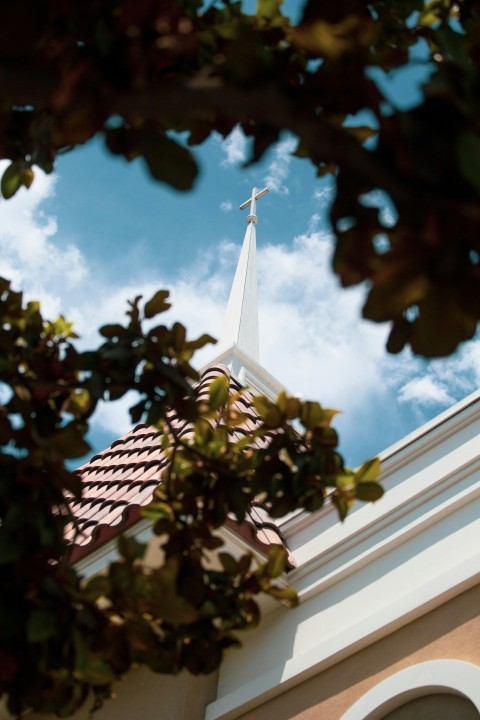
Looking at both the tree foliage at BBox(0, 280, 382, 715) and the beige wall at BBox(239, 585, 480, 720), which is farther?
the beige wall at BBox(239, 585, 480, 720)

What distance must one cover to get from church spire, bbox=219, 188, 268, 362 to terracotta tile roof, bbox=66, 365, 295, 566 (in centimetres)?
271

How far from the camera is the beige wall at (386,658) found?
416 cm

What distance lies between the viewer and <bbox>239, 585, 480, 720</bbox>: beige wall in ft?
13.6

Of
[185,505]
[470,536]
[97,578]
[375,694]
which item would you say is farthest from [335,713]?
[97,578]

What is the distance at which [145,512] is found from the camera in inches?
102

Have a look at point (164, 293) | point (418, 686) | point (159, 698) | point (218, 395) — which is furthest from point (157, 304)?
point (159, 698)

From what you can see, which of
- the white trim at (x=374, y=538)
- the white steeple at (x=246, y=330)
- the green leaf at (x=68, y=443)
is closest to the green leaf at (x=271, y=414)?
the green leaf at (x=68, y=443)

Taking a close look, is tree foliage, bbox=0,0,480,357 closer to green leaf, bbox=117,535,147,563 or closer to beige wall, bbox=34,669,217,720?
green leaf, bbox=117,535,147,563

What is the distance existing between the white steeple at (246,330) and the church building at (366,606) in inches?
95.5

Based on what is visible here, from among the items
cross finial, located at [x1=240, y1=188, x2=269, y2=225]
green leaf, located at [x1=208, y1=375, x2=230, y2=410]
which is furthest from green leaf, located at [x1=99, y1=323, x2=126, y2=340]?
cross finial, located at [x1=240, y1=188, x2=269, y2=225]

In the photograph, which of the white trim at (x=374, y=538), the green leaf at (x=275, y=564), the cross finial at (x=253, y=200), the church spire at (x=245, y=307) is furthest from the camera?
the cross finial at (x=253, y=200)

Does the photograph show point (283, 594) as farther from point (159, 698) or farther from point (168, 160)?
point (159, 698)

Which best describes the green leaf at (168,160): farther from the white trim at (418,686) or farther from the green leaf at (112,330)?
the white trim at (418,686)

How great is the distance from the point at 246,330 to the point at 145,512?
7.75m
